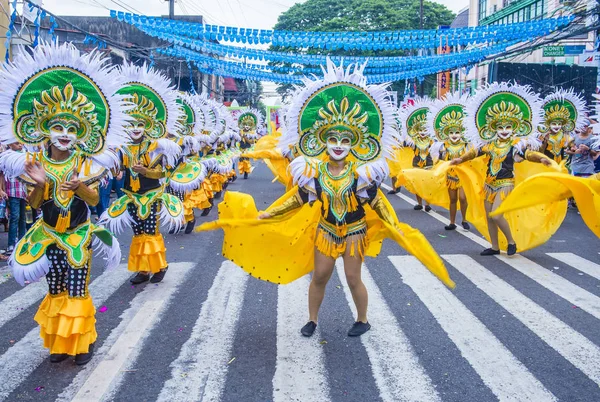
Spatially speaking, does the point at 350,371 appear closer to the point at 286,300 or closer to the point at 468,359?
the point at 468,359

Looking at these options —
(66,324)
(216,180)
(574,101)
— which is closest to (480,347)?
(66,324)

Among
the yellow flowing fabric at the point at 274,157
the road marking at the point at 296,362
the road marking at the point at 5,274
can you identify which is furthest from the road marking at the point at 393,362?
the road marking at the point at 5,274

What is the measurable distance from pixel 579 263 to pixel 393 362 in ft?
14.8

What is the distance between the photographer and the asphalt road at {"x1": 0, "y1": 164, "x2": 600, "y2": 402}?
163 inches

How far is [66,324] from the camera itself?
4465 millimetres

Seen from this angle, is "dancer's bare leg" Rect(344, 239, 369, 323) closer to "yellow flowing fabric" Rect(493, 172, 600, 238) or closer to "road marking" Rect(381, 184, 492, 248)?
"yellow flowing fabric" Rect(493, 172, 600, 238)

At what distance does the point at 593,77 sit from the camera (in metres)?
23.1

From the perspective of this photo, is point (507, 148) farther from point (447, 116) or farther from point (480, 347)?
point (480, 347)

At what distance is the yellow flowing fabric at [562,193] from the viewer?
5.10m

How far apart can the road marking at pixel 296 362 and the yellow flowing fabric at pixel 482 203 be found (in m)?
3.59

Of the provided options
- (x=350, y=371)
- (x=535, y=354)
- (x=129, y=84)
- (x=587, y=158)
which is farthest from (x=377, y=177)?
(x=587, y=158)

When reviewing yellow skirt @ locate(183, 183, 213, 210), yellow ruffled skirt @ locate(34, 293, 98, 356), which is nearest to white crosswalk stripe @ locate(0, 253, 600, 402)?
yellow ruffled skirt @ locate(34, 293, 98, 356)

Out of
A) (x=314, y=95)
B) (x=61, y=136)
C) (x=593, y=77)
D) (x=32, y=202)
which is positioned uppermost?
(x=593, y=77)

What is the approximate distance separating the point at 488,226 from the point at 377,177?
4171mm
